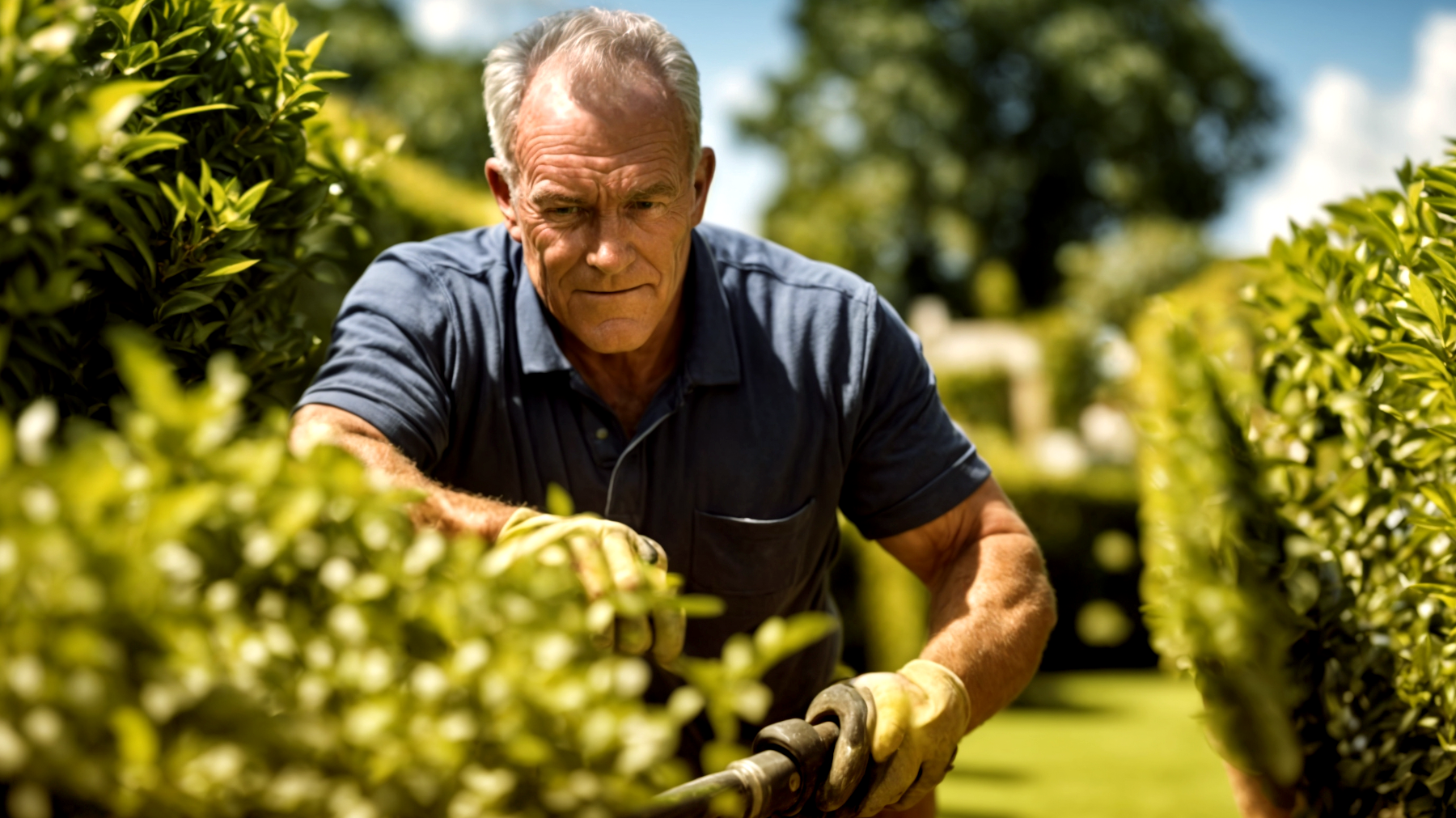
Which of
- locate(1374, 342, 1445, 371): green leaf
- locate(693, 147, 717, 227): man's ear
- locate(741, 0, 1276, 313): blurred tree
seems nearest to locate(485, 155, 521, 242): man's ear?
locate(693, 147, 717, 227): man's ear

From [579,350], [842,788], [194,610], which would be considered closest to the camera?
[194,610]

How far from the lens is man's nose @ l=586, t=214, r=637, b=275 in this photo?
259 centimetres

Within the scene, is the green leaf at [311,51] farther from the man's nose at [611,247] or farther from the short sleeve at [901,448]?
the short sleeve at [901,448]

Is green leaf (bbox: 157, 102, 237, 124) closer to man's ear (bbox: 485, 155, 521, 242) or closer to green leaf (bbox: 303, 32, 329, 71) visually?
green leaf (bbox: 303, 32, 329, 71)

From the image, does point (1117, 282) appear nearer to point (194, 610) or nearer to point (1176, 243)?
point (1176, 243)

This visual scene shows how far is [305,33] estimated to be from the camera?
28062 mm

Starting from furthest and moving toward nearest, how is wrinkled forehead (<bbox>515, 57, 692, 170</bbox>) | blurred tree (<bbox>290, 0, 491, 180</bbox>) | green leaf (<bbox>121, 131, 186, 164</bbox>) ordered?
blurred tree (<bbox>290, 0, 491, 180</bbox>) → wrinkled forehead (<bbox>515, 57, 692, 170</bbox>) → green leaf (<bbox>121, 131, 186, 164</bbox>)

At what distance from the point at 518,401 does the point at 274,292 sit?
23.4 inches

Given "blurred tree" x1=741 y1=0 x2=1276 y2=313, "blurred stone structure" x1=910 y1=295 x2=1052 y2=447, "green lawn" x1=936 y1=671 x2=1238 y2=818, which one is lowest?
"blurred stone structure" x1=910 y1=295 x2=1052 y2=447

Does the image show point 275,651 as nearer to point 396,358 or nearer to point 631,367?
point 396,358

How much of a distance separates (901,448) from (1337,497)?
954 mm

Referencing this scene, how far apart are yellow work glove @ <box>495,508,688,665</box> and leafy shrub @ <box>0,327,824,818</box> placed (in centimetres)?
14

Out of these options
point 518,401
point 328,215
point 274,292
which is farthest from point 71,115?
point 518,401

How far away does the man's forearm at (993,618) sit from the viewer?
2615mm
